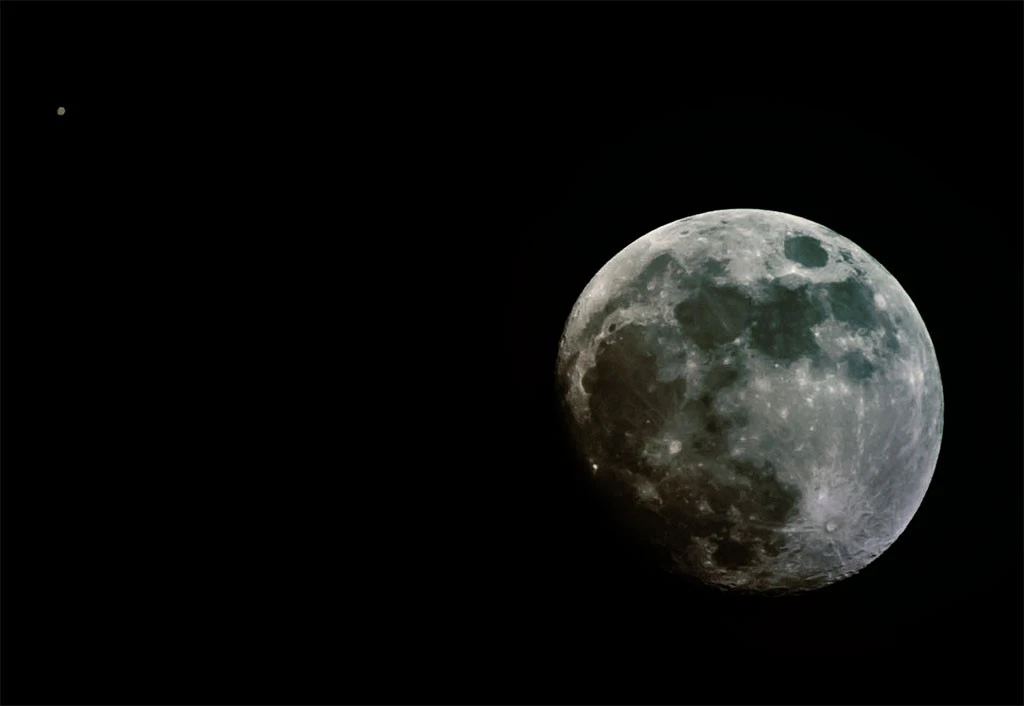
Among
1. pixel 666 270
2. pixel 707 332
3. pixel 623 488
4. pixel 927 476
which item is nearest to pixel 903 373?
pixel 927 476

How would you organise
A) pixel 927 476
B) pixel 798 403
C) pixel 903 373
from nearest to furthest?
pixel 798 403 < pixel 903 373 < pixel 927 476

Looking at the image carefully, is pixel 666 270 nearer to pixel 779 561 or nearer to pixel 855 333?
pixel 855 333

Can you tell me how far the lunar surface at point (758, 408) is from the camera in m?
2.41

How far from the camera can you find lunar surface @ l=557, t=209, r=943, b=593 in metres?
2.41

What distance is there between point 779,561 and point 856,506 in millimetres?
354

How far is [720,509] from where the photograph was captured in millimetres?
2449

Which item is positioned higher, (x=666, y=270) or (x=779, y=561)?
(x=666, y=270)

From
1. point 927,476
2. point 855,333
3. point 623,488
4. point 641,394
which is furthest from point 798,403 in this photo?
point 927,476

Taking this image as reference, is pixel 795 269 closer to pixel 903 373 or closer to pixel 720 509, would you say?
pixel 903 373

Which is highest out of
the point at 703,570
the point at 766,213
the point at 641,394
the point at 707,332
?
the point at 766,213

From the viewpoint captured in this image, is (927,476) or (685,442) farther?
(927,476)

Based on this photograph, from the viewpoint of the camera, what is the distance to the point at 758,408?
7.86ft

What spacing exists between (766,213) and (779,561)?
1476 millimetres

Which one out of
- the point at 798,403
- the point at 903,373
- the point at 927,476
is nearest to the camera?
the point at 798,403
